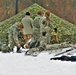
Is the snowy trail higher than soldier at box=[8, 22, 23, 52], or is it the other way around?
soldier at box=[8, 22, 23, 52]

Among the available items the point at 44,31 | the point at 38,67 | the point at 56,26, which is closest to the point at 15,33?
the point at 44,31

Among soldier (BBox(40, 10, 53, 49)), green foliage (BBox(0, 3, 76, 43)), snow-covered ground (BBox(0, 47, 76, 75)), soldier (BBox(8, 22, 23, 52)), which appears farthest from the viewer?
green foliage (BBox(0, 3, 76, 43))

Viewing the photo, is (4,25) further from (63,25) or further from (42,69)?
(42,69)

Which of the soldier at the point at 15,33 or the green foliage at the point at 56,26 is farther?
the green foliage at the point at 56,26

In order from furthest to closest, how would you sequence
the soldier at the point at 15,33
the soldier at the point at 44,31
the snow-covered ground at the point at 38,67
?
the soldier at the point at 15,33 → the soldier at the point at 44,31 → the snow-covered ground at the point at 38,67

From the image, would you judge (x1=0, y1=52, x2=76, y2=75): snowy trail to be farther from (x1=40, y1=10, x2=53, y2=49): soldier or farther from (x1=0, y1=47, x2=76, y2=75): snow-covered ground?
(x1=40, y1=10, x2=53, y2=49): soldier

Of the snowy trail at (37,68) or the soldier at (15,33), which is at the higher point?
the soldier at (15,33)

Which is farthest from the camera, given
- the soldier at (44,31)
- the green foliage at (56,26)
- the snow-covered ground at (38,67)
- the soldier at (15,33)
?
the green foliage at (56,26)

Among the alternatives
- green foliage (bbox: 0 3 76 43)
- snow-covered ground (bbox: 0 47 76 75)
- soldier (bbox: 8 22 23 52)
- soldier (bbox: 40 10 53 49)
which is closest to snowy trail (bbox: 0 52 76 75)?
snow-covered ground (bbox: 0 47 76 75)

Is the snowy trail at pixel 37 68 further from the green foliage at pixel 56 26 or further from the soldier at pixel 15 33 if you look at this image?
the green foliage at pixel 56 26

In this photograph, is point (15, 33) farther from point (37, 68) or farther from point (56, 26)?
point (56, 26)

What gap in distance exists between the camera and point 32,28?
22234 mm

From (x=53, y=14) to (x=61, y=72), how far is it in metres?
19.9

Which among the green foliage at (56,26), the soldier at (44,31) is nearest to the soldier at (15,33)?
the soldier at (44,31)
